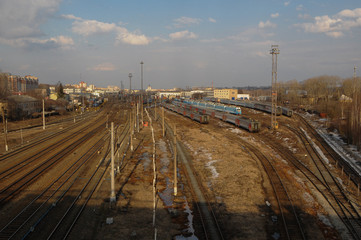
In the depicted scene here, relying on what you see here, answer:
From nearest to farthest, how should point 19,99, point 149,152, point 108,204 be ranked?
1. point 108,204
2. point 149,152
3. point 19,99

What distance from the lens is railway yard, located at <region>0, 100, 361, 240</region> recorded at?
40.6ft

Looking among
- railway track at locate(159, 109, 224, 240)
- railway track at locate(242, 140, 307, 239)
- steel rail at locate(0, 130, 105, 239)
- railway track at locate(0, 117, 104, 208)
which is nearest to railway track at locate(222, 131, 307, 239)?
railway track at locate(242, 140, 307, 239)

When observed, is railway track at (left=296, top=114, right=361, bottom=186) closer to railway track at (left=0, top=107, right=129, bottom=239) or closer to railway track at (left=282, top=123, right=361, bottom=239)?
railway track at (left=282, top=123, right=361, bottom=239)

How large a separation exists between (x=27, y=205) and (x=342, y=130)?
42.0m

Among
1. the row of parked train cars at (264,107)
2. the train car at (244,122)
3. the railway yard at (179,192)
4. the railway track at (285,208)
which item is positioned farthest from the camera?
the row of parked train cars at (264,107)

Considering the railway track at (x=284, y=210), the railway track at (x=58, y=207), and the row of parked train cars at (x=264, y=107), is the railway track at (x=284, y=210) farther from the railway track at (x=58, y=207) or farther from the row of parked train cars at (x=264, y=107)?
the row of parked train cars at (x=264, y=107)

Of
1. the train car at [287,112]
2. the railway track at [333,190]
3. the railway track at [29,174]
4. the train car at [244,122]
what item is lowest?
the railway track at [333,190]

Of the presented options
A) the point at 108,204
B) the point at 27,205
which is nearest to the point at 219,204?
the point at 108,204

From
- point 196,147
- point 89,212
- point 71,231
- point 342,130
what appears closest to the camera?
point 71,231

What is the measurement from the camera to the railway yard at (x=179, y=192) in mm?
12383

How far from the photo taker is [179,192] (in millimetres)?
16984

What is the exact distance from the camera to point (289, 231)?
12.4 meters

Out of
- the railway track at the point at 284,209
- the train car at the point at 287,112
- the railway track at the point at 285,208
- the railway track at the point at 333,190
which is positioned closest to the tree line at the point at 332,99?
the train car at the point at 287,112

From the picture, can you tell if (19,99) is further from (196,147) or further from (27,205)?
(27,205)
